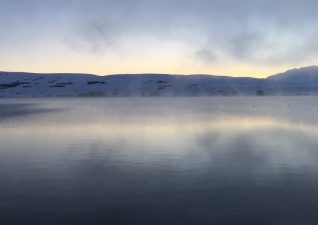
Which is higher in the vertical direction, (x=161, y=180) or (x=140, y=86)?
(x=140, y=86)

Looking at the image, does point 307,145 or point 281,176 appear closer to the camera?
point 281,176

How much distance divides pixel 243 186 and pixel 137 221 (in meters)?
4.55

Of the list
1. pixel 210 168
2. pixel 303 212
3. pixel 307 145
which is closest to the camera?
pixel 303 212

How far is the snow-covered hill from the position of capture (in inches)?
5738

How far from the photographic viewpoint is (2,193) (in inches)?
460

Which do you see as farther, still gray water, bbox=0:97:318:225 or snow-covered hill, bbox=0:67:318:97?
snow-covered hill, bbox=0:67:318:97

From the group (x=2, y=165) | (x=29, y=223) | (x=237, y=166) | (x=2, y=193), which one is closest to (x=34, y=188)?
(x=2, y=193)

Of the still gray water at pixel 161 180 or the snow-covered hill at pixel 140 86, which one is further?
the snow-covered hill at pixel 140 86

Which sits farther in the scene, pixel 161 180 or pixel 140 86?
pixel 140 86

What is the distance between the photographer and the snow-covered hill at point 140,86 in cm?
14575

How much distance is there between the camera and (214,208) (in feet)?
33.3

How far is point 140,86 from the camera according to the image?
157750 millimetres

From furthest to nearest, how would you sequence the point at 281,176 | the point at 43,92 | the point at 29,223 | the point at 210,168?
the point at 43,92 < the point at 210,168 < the point at 281,176 < the point at 29,223

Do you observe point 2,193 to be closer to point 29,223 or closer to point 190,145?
point 29,223
